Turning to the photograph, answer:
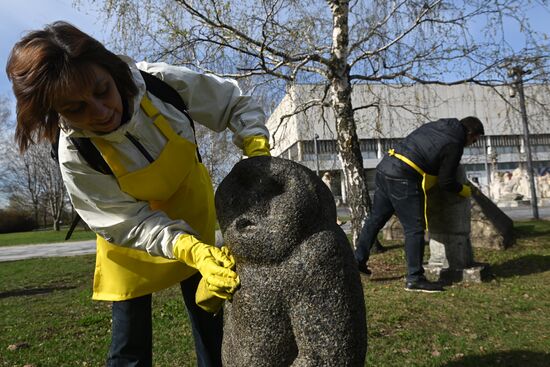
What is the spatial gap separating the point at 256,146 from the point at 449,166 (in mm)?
3194

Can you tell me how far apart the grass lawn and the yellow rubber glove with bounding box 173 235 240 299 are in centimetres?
175

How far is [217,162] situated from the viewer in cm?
1797

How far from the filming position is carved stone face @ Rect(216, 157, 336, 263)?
1867 millimetres

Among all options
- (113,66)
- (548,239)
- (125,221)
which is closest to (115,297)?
(125,221)

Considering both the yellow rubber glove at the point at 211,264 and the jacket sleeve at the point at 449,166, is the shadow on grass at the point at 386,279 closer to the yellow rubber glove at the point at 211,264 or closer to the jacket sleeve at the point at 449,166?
the jacket sleeve at the point at 449,166

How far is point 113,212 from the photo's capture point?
206 centimetres

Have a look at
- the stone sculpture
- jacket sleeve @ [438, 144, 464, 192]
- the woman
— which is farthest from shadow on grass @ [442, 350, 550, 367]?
jacket sleeve @ [438, 144, 464, 192]

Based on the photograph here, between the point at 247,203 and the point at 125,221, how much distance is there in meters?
0.53

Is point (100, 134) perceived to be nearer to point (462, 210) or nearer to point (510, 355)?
point (510, 355)

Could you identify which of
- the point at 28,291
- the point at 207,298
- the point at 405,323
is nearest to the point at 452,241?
the point at 405,323

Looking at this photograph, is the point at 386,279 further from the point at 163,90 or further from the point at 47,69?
the point at 47,69

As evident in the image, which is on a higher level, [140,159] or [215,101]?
[215,101]

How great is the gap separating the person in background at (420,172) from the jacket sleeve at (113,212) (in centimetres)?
326

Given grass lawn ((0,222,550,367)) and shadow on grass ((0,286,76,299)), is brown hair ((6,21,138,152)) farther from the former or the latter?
shadow on grass ((0,286,76,299))
